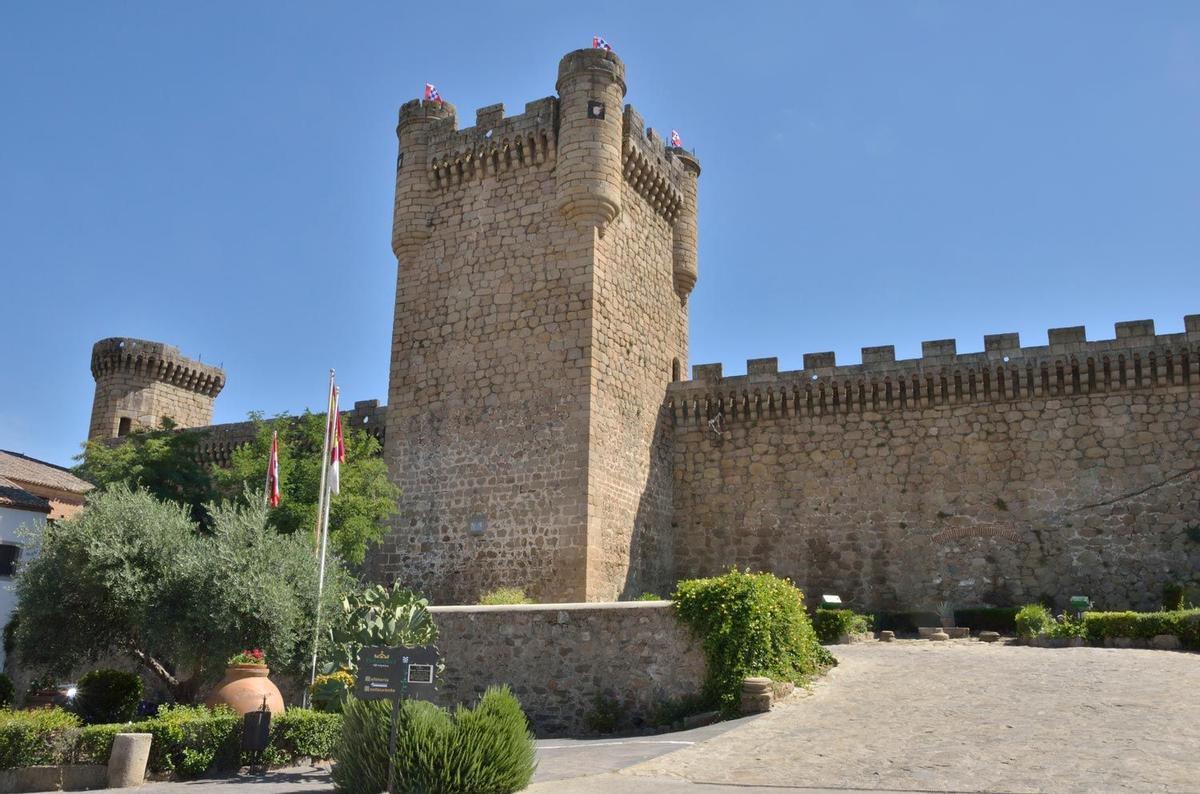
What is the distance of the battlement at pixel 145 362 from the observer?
3456cm

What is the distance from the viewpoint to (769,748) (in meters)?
11.0

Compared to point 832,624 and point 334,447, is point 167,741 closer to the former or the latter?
point 334,447

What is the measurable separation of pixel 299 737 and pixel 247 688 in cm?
148

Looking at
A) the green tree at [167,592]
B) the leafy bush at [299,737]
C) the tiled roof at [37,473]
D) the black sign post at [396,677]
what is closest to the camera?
the black sign post at [396,677]

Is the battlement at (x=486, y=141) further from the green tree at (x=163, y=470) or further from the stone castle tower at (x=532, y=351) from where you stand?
the green tree at (x=163, y=470)

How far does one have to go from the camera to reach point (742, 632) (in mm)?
14320

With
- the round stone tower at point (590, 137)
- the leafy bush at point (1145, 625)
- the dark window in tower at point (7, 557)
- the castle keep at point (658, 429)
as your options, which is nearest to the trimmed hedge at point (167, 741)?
the castle keep at point (658, 429)

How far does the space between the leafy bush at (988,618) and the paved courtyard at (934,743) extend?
5.36 m

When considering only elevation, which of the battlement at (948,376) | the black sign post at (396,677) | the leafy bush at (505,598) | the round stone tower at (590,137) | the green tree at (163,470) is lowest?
the black sign post at (396,677)

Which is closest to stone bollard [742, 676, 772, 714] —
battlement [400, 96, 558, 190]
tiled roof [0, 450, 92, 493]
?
battlement [400, 96, 558, 190]

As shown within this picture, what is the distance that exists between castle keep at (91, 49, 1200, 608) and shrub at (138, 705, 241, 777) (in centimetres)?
838

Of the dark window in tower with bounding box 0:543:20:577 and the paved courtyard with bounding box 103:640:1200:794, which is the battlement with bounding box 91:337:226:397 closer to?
the dark window in tower with bounding box 0:543:20:577

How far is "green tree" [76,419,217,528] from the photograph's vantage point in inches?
976

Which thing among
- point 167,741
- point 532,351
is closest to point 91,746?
point 167,741
